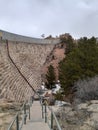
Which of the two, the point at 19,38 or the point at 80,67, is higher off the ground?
the point at 19,38

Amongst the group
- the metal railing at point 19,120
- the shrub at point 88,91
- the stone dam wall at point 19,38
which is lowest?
the metal railing at point 19,120

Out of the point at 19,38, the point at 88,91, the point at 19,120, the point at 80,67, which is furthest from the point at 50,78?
the point at 19,120

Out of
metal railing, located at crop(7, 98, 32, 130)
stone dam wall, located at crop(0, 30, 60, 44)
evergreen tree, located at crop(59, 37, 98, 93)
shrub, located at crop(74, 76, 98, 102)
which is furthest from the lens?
stone dam wall, located at crop(0, 30, 60, 44)

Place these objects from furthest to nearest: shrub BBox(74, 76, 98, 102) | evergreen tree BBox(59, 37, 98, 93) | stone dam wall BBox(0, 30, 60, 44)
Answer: stone dam wall BBox(0, 30, 60, 44) < evergreen tree BBox(59, 37, 98, 93) < shrub BBox(74, 76, 98, 102)

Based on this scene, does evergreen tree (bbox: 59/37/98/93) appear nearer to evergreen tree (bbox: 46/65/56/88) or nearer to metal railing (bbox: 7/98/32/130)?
evergreen tree (bbox: 46/65/56/88)

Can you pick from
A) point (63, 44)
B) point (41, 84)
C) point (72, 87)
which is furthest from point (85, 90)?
point (63, 44)

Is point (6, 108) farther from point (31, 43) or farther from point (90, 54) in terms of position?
point (31, 43)

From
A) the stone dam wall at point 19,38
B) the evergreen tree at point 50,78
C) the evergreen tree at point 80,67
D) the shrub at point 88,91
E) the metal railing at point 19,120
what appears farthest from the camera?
the evergreen tree at point 50,78

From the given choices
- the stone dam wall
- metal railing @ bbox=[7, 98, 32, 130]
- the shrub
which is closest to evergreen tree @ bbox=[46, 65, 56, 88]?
the stone dam wall

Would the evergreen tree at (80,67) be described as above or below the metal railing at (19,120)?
above

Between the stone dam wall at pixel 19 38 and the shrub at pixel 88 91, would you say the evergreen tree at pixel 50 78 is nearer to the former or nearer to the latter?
the stone dam wall at pixel 19 38

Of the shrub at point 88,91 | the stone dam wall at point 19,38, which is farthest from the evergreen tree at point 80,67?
the stone dam wall at point 19,38

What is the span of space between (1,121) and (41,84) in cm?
4091

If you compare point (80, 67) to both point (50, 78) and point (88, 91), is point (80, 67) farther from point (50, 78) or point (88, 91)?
point (50, 78)
